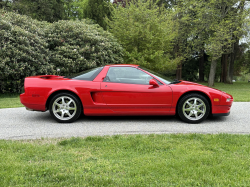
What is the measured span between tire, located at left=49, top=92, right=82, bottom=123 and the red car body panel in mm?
122

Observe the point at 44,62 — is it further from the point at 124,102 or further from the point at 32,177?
the point at 32,177

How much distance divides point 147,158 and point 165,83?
8.26 ft

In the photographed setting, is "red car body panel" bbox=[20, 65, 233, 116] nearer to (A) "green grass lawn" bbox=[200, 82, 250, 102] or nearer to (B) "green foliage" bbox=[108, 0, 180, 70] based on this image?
(A) "green grass lawn" bbox=[200, 82, 250, 102]

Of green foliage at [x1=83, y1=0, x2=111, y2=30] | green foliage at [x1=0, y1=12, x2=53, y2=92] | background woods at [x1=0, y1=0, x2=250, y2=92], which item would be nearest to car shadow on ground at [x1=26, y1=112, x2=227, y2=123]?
green foliage at [x1=0, y1=12, x2=53, y2=92]

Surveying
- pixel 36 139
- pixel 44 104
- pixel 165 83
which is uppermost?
pixel 165 83

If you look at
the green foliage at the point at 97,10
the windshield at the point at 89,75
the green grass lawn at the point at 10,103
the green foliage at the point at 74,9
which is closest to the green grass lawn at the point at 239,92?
the windshield at the point at 89,75

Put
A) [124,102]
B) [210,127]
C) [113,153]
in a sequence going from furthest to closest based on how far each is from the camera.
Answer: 1. [124,102]
2. [210,127]
3. [113,153]

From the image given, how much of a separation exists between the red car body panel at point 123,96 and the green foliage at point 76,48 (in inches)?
270

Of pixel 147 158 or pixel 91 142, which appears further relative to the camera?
pixel 91 142

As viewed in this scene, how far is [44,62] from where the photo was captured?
11.4 m

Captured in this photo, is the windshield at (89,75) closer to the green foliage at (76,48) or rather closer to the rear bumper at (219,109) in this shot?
the rear bumper at (219,109)

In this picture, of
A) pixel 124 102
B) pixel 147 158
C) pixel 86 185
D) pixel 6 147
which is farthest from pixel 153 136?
pixel 6 147

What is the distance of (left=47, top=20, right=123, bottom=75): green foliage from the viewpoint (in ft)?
39.3

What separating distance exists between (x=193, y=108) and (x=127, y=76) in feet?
5.33
